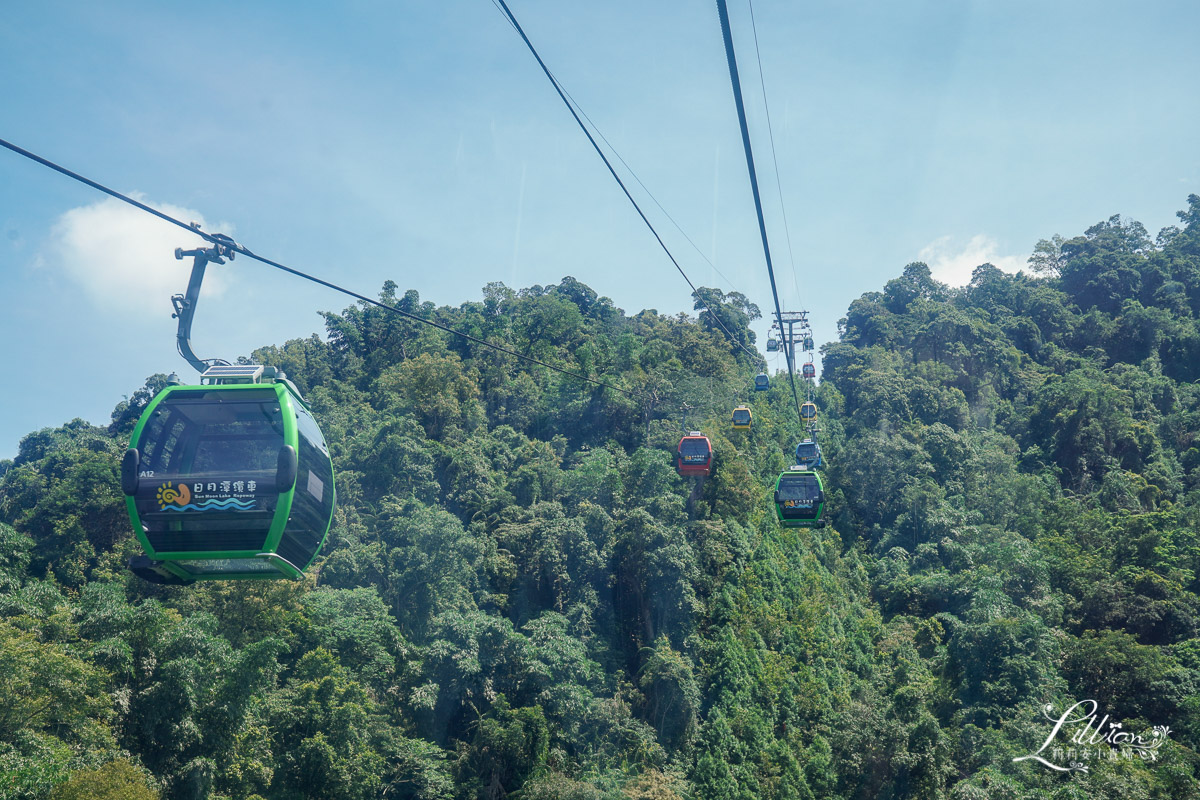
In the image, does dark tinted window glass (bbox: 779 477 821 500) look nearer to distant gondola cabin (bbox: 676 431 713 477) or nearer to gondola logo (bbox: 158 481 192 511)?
distant gondola cabin (bbox: 676 431 713 477)

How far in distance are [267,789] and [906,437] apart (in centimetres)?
3150

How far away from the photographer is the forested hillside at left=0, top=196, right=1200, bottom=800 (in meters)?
19.3

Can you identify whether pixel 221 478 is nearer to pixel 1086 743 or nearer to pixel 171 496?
pixel 171 496

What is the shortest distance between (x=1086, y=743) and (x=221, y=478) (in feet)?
70.8

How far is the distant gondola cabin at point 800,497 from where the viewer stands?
60.6 feet

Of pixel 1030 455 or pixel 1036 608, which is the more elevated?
pixel 1030 455

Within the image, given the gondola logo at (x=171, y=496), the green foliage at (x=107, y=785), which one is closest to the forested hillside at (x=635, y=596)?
the green foliage at (x=107, y=785)

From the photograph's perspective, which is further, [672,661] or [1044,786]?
[672,661]

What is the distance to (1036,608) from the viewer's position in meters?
29.5

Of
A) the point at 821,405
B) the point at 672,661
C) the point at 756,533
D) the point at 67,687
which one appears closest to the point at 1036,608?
the point at 756,533

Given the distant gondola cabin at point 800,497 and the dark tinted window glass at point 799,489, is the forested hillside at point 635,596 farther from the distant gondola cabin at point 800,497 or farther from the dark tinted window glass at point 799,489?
the dark tinted window glass at point 799,489

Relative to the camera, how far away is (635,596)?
1177 inches

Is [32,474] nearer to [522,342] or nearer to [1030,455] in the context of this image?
[522,342]

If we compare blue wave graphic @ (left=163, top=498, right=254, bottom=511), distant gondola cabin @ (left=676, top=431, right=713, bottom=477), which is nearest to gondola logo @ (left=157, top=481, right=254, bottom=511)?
blue wave graphic @ (left=163, top=498, right=254, bottom=511)
